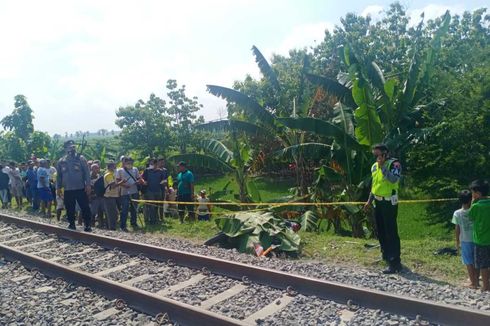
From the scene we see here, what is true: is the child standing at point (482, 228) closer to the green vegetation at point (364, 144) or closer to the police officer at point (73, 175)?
the green vegetation at point (364, 144)

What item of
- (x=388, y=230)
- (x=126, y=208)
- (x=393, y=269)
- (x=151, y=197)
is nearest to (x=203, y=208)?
(x=151, y=197)

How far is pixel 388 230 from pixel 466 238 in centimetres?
109

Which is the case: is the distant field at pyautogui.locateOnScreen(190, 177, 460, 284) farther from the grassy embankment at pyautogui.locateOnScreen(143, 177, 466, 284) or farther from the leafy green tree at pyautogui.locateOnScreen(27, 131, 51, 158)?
the leafy green tree at pyautogui.locateOnScreen(27, 131, 51, 158)

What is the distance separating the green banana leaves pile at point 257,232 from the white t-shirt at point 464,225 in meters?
2.73

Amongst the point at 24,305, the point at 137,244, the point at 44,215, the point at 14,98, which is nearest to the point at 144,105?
the point at 14,98

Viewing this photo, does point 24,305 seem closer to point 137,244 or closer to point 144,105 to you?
point 137,244

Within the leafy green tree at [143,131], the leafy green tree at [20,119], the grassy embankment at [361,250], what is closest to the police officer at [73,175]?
the grassy embankment at [361,250]

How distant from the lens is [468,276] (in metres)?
6.39

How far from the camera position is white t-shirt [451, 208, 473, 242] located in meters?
6.23

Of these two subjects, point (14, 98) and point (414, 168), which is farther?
point (14, 98)

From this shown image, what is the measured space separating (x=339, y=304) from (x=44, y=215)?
1151 centimetres

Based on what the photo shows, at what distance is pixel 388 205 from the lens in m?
6.89

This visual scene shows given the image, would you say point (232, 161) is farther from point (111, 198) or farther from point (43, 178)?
point (43, 178)

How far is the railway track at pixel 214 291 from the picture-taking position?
4730 millimetres
